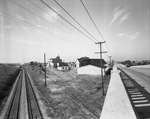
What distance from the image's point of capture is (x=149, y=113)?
21.3 ft

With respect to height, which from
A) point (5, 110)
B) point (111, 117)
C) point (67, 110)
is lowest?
point (5, 110)

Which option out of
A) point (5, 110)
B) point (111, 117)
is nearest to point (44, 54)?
point (5, 110)

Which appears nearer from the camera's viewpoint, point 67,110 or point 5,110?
point 67,110

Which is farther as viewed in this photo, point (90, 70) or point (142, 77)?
point (90, 70)

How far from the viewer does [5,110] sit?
386 inches

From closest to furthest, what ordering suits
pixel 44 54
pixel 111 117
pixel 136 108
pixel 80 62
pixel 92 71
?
pixel 111 117, pixel 136 108, pixel 44 54, pixel 92 71, pixel 80 62

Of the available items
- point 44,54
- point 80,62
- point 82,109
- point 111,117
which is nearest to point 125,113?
point 111,117

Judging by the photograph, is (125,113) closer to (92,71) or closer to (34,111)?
(34,111)

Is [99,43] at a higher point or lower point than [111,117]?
higher

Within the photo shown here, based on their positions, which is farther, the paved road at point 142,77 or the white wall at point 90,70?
the white wall at point 90,70

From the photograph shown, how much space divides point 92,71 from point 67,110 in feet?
87.7

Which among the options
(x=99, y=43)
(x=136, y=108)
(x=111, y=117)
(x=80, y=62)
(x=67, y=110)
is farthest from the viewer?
(x=80, y=62)

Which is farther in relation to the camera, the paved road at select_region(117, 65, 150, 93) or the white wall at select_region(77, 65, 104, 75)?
the white wall at select_region(77, 65, 104, 75)

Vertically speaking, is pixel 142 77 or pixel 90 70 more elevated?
pixel 90 70
